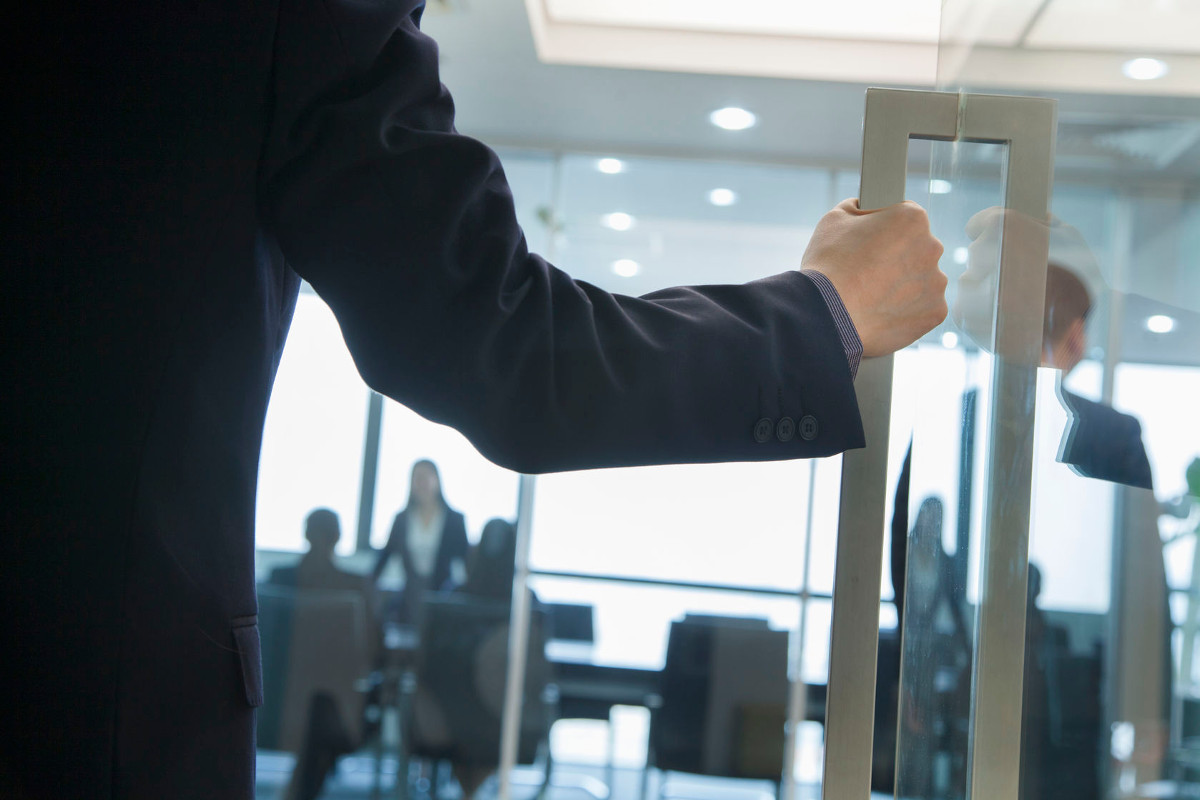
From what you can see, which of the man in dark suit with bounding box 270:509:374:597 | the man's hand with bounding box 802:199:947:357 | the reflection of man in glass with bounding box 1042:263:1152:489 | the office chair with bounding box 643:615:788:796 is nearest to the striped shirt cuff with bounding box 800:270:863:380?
the man's hand with bounding box 802:199:947:357

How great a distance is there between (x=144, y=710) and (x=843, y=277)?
19.3 inches

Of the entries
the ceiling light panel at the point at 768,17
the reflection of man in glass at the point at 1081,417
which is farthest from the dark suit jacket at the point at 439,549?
the reflection of man in glass at the point at 1081,417

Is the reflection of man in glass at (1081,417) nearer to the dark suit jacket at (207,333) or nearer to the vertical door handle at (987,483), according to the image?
the vertical door handle at (987,483)

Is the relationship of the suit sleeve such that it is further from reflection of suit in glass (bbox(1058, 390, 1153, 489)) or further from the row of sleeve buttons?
reflection of suit in glass (bbox(1058, 390, 1153, 489))

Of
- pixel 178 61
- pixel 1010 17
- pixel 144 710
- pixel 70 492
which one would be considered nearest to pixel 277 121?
pixel 178 61

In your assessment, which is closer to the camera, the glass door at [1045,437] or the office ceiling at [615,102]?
the glass door at [1045,437]

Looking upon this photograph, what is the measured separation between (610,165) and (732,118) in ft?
2.09

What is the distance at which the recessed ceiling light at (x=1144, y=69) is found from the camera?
525 millimetres

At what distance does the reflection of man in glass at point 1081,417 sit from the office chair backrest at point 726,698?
11.4 feet

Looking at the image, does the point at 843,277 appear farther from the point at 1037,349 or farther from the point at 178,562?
the point at 178,562

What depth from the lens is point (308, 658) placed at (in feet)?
13.0

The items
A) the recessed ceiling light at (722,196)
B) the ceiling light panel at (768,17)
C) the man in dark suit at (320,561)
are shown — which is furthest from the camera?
the recessed ceiling light at (722,196)

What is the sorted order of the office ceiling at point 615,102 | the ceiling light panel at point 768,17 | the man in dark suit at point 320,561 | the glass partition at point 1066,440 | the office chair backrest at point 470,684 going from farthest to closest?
the man in dark suit at point 320,561, the office chair backrest at point 470,684, the ceiling light panel at point 768,17, the office ceiling at point 615,102, the glass partition at point 1066,440

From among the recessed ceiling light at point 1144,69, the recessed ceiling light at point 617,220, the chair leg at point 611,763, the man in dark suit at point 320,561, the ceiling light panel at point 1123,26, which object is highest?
the recessed ceiling light at point 617,220
